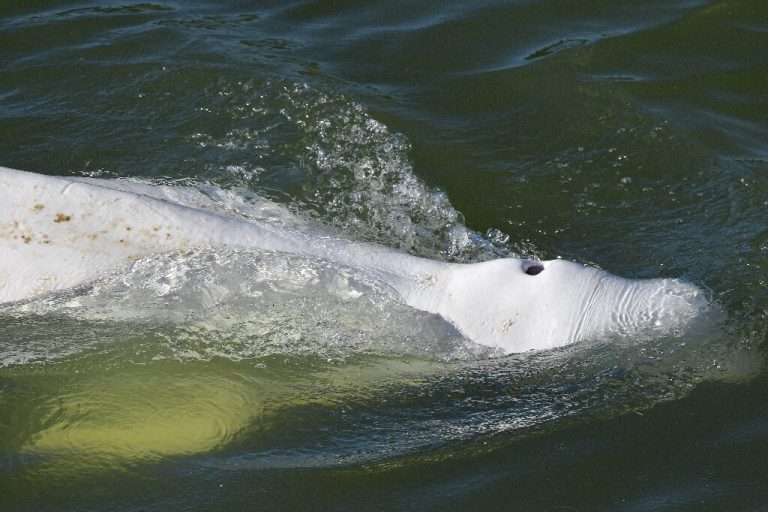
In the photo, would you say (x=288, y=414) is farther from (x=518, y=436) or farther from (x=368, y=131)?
(x=368, y=131)

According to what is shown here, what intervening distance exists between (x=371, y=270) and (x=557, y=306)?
0.79 m

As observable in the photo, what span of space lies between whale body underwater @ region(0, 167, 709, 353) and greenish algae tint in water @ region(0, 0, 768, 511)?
9 centimetres

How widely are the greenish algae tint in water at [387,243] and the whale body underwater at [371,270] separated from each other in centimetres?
9

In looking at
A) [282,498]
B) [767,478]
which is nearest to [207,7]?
[282,498]

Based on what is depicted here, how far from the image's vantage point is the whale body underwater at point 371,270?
4.13m

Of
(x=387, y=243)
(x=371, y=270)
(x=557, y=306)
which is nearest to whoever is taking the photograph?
(x=557, y=306)

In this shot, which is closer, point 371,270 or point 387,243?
point 371,270

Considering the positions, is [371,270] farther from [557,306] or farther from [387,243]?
[387,243]

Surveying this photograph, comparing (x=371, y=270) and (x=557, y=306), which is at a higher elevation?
(x=371, y=270)

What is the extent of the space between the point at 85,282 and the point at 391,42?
13.1 feet

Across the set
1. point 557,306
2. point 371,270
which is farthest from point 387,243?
point 557,306

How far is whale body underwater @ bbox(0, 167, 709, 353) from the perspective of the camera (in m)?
4.13

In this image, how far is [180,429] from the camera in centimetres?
411

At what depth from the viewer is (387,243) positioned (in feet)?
17.3
